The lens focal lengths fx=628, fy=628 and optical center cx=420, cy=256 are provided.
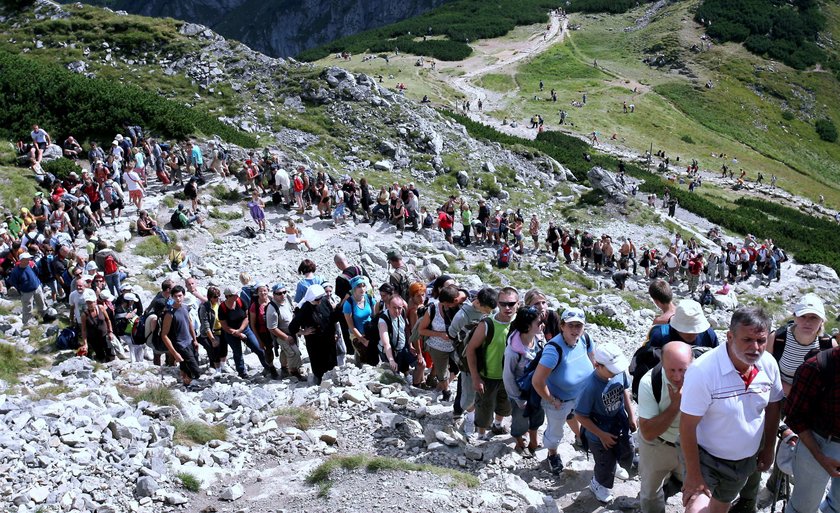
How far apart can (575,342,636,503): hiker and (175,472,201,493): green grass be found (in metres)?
4.26

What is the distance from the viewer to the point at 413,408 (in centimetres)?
905

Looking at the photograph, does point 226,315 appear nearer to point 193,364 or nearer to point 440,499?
point 193,364

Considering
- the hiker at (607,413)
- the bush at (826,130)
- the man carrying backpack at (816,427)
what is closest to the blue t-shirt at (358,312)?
the hiker at (607,413)

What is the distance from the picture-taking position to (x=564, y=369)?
21.7ft

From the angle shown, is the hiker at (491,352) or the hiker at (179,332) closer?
the hiker at (491,352)

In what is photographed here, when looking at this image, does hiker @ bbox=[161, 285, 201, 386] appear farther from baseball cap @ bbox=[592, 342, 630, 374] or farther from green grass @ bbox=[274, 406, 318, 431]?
baseball cap @ bbox=[592, 342, 630, 374]

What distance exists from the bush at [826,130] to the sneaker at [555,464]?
316 feet

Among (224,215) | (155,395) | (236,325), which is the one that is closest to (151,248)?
(224,215)

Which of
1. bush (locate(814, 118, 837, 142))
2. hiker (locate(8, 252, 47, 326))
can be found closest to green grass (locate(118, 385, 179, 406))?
hiker (locate(8, 252, 47, 326))

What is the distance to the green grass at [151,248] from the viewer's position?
1726 centimetres

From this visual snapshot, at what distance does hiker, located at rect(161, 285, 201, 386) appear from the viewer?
10.5 m

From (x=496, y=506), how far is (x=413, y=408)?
282cm

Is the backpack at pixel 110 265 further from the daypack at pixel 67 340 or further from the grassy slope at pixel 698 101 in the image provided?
the grassy slope at pixel 698 101

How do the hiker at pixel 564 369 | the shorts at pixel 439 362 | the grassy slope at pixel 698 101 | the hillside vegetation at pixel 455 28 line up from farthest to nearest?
the hillside vegetation at pixel 455 28 → the grassy slope at pixel 698 101 → the shorts at pixel 439 362 → the hiker at pixel 564 369
